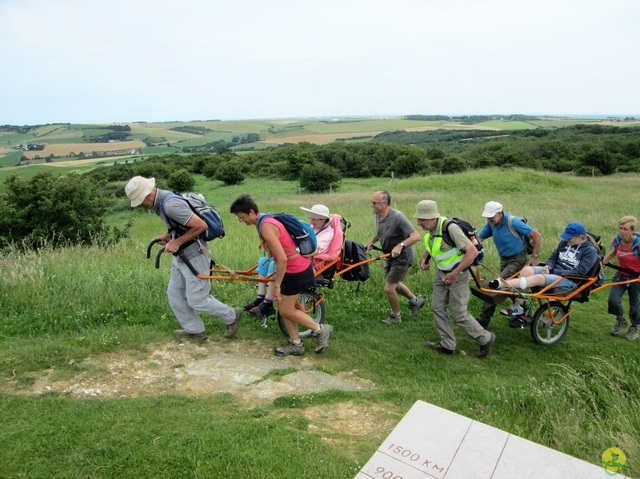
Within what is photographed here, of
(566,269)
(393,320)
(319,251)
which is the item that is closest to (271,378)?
(319,251)

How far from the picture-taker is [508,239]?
6.63m

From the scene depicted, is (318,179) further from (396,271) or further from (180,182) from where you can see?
(396,271)

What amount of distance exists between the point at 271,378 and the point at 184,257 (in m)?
1.76

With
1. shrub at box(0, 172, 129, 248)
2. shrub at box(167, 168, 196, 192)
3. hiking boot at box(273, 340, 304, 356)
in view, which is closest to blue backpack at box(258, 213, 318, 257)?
hiking boot at box(273, 340, 304, 356)

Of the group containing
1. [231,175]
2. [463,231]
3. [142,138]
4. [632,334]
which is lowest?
[231,175]

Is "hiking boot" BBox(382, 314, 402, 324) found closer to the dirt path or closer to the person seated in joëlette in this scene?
the person seated in joëlette

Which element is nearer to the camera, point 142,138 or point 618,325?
point 618,325

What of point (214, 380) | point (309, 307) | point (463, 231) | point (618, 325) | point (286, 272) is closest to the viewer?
point (214, 380)

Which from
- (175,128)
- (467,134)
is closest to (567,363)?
(467,134)

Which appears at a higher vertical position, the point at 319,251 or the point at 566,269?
the point at 319,251

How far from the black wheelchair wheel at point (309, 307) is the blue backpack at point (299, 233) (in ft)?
3.93

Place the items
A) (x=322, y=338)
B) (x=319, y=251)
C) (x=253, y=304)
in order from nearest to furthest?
1. (x=322, y=338)
2. (x=319, y=251)
3. (x=253, y=304)

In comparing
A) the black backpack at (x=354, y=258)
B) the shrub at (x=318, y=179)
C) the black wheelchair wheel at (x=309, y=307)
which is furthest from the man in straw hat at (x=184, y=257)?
the shrub at (x=318, y=179)

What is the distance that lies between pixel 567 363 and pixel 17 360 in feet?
21.9
